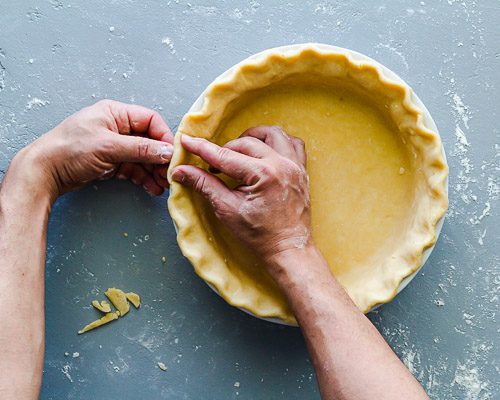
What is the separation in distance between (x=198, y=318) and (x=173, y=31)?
89 centimetres

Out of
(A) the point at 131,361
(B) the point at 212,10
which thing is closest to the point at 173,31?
(B) the point at 212,10

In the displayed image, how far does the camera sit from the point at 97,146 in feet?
5.61

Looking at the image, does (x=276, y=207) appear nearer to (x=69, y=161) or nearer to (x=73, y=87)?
(x=69, y=161)

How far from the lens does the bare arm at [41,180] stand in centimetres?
167

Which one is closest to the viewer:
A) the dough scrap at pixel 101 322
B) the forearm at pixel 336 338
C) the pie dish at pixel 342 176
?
the forearm at pixel 336 338

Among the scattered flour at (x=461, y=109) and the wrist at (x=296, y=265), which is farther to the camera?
the scattered flour at (x=461, y=109)

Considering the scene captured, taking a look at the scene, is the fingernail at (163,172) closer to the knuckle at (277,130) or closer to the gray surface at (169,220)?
the gray surface at (169,220)

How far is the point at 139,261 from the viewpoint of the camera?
1878mm

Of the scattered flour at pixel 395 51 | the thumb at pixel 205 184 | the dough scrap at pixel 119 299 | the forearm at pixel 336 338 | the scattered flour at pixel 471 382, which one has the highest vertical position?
the scattered flour at pixel 395 51

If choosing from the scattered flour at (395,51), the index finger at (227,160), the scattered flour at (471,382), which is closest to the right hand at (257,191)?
the index finger at (227,160)

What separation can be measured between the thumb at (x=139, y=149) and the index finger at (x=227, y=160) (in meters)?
0.13

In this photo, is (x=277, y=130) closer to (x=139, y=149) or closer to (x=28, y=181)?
(x=139, y=149)

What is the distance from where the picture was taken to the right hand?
1.56m

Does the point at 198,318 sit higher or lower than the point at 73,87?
lower
